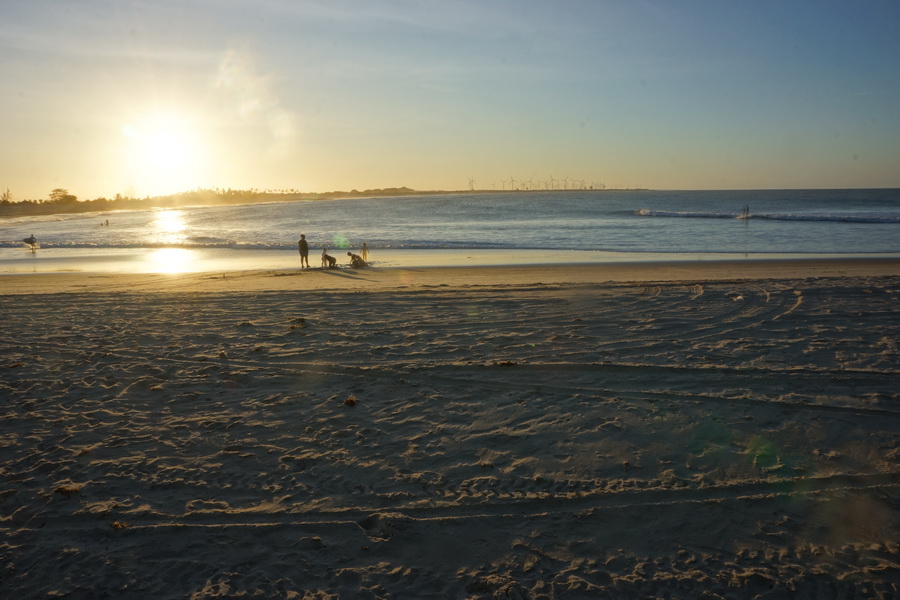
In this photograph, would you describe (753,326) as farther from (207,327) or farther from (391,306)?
(207,327)

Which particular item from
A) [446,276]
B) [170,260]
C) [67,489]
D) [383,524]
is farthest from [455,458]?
[170,260]

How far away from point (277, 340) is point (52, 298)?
806cm

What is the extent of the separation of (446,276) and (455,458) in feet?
44.0

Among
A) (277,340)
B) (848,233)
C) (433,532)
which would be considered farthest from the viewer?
(848,233)

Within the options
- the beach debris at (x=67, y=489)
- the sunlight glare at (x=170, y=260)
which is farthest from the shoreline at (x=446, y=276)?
the beach debris at (x=67, y=489)

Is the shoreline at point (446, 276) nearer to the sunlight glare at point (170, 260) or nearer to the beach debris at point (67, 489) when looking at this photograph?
the sunlight glare at point (170, 260)

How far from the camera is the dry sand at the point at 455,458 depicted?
383cm

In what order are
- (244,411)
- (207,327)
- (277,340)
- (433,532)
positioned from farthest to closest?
(207,327)
(277,340)
(244,411)
(433,532)

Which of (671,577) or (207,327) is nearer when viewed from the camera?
(671,577)

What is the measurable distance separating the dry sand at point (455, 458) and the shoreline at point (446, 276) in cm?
587

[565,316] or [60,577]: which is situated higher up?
[565,316]

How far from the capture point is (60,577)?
Answer: 3773mm

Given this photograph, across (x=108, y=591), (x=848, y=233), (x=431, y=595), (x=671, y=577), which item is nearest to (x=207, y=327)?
(x=108, y=591)

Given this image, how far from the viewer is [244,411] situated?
6434mm
